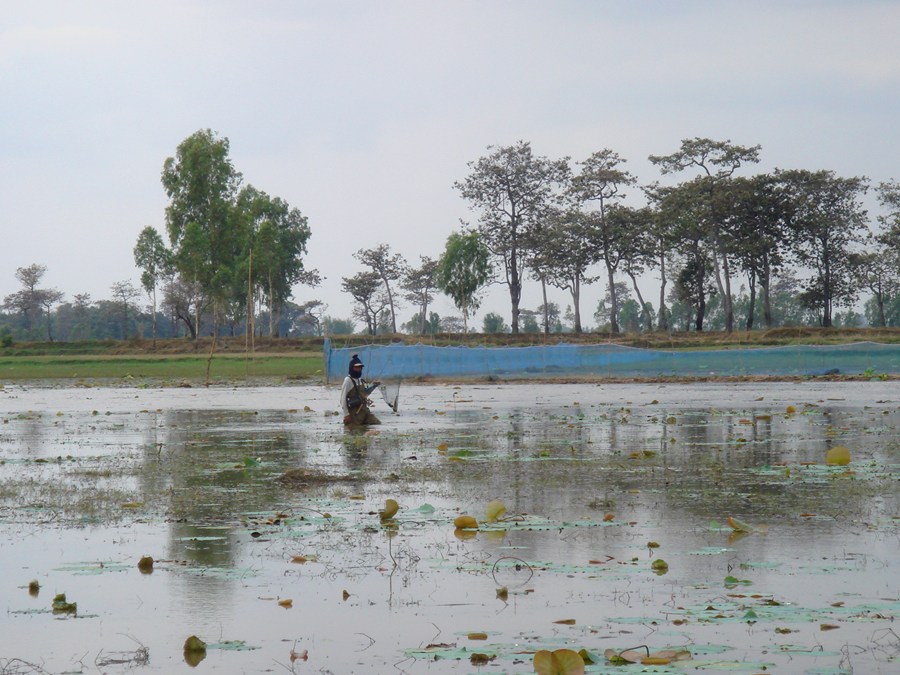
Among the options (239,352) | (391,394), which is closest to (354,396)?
(391,394)

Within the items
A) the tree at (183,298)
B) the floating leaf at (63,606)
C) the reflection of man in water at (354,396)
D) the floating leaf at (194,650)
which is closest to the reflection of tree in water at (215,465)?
the reflection of man in water at (354,396)

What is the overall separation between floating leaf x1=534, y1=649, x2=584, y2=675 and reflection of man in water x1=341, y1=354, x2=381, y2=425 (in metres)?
16.0

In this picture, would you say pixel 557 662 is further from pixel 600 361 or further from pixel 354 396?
pixel 600 361

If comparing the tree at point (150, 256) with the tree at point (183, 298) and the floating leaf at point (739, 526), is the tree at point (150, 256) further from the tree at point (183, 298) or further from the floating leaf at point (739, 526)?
the floating leaf at point (739, 526)

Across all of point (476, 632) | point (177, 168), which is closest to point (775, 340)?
point (177, 168)

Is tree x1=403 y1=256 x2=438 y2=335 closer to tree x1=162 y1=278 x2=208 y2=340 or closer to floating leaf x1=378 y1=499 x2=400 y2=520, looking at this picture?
tree x1=162 y1=278 x2=208 y2=340

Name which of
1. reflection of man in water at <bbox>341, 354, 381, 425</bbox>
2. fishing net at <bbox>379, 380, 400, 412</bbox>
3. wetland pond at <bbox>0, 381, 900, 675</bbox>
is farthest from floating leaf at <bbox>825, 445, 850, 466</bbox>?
fishing net at <bbox>379, 380, 400, 412</bbox>

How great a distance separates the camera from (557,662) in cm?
515

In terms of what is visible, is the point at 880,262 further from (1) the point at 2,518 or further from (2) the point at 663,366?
(1) the point at 2,518

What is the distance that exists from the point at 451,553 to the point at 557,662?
335 cm

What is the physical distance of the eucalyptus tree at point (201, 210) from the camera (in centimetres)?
8375

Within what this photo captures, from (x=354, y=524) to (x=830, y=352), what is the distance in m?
37.0

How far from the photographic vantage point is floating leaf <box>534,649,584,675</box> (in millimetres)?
5125

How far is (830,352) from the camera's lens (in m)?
43.4
